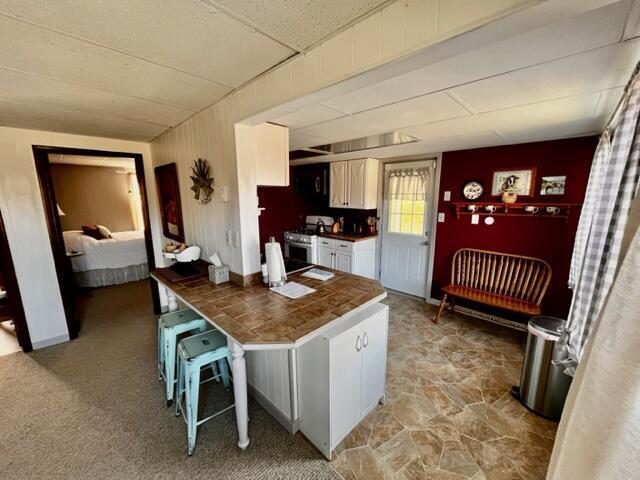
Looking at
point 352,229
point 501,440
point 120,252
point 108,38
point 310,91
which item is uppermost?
point 108,38

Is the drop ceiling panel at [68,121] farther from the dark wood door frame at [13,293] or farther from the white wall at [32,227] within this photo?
the dark wood door frame at [13,293]

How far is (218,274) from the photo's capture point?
1.99 m

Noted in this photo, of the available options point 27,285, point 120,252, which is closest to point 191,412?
point 27,285

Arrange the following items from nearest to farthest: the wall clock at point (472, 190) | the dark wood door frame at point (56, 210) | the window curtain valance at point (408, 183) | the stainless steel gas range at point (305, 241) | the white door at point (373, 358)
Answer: the white door at point (373, 358) → the dark wood door frame at point (56, 210) → the wall clock at point (472, 190) → the window curtain valance at point (408, 183) → the stainless steel gas range at point (305, 241)

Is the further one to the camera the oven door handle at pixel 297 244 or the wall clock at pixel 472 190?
the oven door handle at pixel 297 244

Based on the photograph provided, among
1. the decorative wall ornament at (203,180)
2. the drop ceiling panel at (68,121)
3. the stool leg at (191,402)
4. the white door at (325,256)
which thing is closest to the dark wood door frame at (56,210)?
the drop ceiling panel at (68,121)

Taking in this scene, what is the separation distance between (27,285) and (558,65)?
4.39m

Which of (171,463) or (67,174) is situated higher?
(67,174)

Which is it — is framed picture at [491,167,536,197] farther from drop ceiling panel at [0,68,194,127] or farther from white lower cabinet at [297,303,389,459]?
drop ceiling panel at [0,68,194,127]

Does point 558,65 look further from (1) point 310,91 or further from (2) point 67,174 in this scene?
(2) point 67,174

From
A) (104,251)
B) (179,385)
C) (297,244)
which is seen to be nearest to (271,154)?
(179,385)

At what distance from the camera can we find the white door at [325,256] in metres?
4.09

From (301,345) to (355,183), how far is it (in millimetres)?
3082

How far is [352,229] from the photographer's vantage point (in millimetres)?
4414
